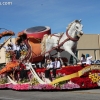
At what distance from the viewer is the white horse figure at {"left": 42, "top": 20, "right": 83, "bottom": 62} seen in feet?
54.1

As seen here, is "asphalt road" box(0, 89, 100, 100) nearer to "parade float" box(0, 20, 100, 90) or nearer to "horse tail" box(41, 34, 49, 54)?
"parade float" box(0, 20, 100, 90)

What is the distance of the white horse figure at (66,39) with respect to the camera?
16.5 metres

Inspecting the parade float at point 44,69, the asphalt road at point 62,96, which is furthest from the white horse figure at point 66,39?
the asphalt road at point 62,96

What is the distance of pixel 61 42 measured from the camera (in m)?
17.2

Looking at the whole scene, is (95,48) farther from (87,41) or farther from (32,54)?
(32,54)

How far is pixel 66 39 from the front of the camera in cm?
1694

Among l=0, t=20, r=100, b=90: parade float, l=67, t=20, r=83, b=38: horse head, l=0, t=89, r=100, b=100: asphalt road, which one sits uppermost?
l=67, t=20, r=83, b=38: horse head

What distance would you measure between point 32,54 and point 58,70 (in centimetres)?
388

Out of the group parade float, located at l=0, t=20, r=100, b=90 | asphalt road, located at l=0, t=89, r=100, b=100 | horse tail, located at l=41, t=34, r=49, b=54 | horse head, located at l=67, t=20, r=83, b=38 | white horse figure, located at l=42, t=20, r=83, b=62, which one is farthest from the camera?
horse tail, located at l=41, t=34, r=49, b=54

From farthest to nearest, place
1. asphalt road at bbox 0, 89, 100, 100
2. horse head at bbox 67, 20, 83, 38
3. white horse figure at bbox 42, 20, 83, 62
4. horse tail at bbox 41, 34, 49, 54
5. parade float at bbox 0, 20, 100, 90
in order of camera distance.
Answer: horse tail at bbox 41, 34, 49, 54, white horse figure at bbox 42, 20, 83, 62, horse head at bbox 67, 20, 83, 38, parade float at bbox 0, 20, 100, 90, asphalt road at bbox 0, 89, 100, 100

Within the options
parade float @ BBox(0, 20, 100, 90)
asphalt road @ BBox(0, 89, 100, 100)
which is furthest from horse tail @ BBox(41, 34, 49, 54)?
asphalt road @ BBox(0, 89, 100, 100)

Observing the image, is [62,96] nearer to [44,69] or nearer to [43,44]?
[44,69]

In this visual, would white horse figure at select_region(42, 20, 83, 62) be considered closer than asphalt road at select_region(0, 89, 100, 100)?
No

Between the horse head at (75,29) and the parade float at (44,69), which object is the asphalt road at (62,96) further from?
the horse head at (75,29)
